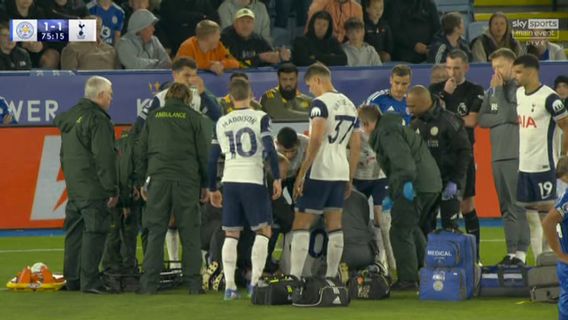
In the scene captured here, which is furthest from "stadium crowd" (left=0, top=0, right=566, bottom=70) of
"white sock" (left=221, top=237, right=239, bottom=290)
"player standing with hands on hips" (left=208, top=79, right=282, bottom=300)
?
"white sock" (left=221, top=237, right=239, bottom=290)

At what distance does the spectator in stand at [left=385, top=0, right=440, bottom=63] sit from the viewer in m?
22.8

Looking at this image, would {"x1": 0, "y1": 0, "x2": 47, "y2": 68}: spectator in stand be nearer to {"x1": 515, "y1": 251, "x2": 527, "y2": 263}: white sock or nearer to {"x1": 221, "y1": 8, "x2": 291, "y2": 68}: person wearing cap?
{"x1": 221, "y1": 8, "x2": 291, "y2": 68}: person wearing cap

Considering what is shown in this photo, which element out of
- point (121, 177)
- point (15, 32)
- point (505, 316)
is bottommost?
point (505, 316)

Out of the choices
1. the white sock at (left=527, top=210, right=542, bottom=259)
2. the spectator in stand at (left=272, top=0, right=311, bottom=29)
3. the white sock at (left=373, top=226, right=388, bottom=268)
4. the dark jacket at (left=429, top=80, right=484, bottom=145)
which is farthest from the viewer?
the spectator in stand at (left=272, top=0, right=311, bottom=29)

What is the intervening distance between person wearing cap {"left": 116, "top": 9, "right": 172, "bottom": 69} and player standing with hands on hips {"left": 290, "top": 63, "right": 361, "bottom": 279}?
21.8 ft

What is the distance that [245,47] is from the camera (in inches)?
834

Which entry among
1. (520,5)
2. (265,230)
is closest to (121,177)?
(265,230)

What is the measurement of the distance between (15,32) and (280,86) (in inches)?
187

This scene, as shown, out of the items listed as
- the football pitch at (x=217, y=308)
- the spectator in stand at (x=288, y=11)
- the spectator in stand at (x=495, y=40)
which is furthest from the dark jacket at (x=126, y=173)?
the spectator in stand at (x=288, y=11)

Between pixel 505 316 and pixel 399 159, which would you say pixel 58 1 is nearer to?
pixel 399 159

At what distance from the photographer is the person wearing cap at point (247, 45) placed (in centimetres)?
2106

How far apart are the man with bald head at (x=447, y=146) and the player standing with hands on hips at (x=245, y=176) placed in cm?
200

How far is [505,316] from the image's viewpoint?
13.1m

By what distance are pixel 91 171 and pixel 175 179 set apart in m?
0.90
